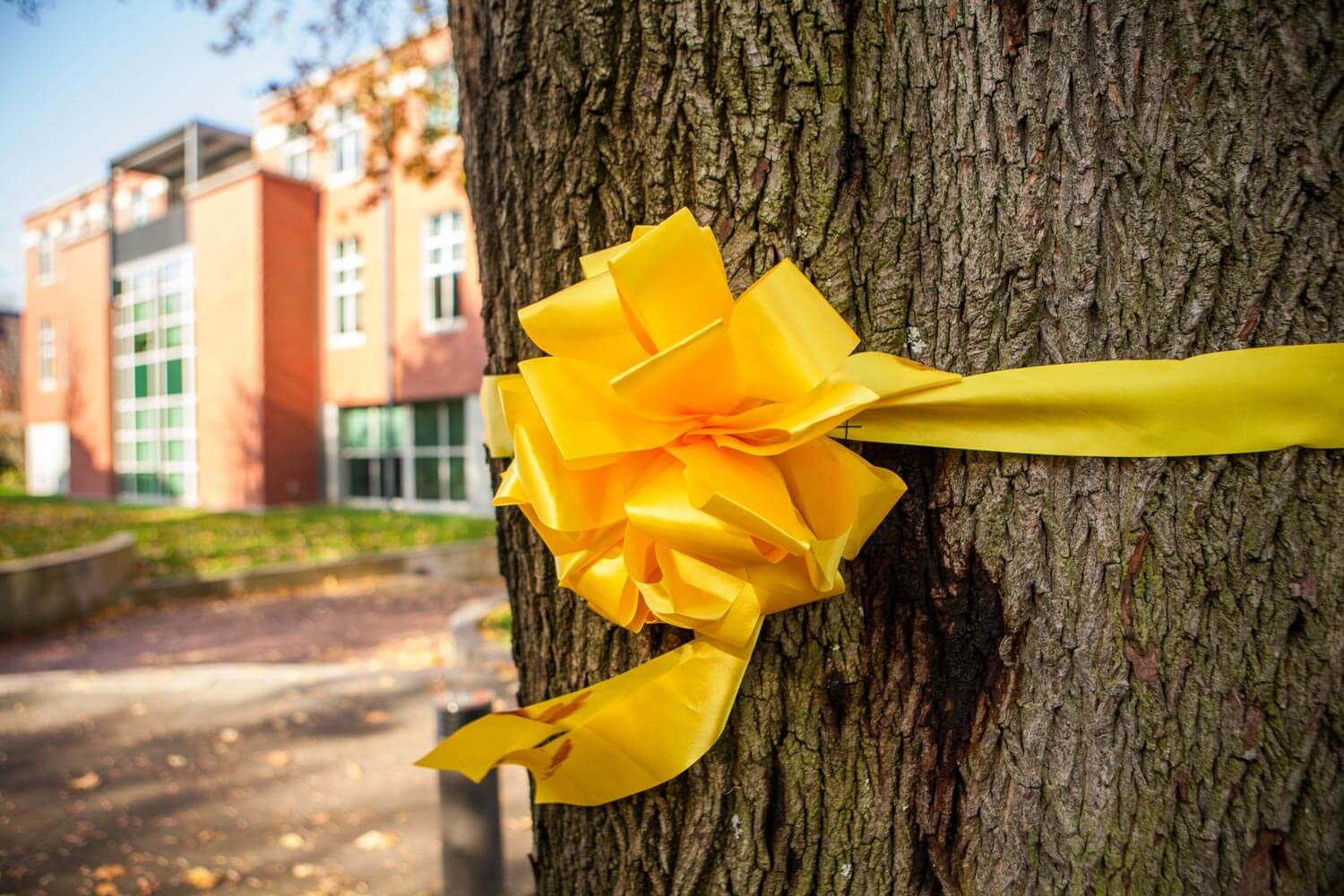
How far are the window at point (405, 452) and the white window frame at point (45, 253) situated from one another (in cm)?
1773

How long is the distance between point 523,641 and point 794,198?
0.87 m

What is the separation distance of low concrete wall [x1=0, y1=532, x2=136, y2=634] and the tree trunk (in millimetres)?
9632

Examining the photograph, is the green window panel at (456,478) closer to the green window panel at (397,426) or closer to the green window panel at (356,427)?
the green window panel at (397,426)

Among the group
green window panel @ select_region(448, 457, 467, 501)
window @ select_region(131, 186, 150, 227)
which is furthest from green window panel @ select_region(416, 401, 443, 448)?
window @ select_region(131, 186, 150, 227)

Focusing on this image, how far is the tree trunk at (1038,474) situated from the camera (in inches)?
38.6

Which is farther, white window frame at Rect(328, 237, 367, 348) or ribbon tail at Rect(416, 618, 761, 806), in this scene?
white window frame at Rect(328, 237, 367, 348)

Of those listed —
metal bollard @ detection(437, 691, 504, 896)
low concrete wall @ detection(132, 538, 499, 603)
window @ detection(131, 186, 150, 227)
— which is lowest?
low concrete wall @ detection(132, 538, 499, 603)

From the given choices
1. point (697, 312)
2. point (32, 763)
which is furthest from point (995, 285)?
point (32, 763)

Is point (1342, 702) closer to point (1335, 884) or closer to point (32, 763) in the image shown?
point (1335, 884)

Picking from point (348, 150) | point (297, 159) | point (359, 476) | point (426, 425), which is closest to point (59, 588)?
point (426, 425)

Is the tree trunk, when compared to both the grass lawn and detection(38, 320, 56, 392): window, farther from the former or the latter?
detection(38, 320, 56, 392): window

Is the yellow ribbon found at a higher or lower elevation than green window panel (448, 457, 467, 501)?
higher

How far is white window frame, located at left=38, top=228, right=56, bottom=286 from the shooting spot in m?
29.3

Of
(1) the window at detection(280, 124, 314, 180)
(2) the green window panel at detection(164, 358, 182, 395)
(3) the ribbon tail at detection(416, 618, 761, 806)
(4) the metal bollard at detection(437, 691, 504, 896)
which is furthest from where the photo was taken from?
(2) the green window panel at detection(164, 358, 182, 395)
